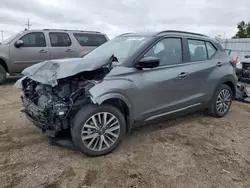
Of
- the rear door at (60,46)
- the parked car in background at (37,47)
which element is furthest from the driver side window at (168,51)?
the rear door at (60,46)

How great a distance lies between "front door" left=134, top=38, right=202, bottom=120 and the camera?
3.24 metres

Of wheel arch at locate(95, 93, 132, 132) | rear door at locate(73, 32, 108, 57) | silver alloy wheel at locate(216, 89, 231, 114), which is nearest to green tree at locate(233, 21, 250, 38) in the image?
rear door at locate(73, 32, 108, 57)

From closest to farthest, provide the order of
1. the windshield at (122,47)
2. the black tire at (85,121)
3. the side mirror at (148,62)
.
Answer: the black tire at (85,121), the side mirror at (148,62), the windshield at (122,47)

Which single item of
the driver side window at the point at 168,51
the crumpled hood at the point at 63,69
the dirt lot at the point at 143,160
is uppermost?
the driver side window at the point at 168,51

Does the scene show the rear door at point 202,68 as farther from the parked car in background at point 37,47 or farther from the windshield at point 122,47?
the parked car in background at point 37,47

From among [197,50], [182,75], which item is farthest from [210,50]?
[182,75]

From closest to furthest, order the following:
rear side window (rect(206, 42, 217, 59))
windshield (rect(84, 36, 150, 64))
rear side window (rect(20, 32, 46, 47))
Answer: windshield (rect(84, 36, 150, 64))
rear side window (rect(206, 42, 217, 59))
rear side window (rect(20, 32, 46, 47))

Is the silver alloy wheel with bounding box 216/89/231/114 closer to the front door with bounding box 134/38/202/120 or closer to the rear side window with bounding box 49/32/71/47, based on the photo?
the front door with bounding box 134/38/202/120

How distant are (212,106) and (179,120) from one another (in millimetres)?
716

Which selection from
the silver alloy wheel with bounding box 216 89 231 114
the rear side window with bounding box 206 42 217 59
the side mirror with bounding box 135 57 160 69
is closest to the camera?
the side mirror with bounding box 135 57 160 69

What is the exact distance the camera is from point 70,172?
2.63 metres

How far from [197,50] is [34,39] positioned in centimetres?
590

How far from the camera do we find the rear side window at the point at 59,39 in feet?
26.5

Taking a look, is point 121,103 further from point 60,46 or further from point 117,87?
point 60,46
